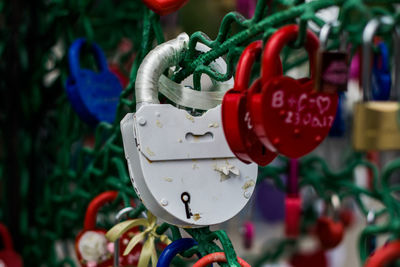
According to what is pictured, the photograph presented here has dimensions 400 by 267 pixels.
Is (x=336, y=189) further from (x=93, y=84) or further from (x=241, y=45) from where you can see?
(x=241, y=45)

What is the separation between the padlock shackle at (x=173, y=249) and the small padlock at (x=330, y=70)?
24cm

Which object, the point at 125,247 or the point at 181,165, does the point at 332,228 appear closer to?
the point at 125,247

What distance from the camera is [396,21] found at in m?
0.37

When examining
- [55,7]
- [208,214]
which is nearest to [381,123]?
[208,214]

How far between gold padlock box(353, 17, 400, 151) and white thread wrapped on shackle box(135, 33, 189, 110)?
7.9 inches

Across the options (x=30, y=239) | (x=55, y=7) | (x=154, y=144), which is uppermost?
(x=55, y=7)

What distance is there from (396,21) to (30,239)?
0.96 m

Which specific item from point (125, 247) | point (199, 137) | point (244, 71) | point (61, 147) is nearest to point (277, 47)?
point (244, 71)

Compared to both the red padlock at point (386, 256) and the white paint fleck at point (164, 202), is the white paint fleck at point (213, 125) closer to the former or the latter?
the white paint fleck at point (164, 202)

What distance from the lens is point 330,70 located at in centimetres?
33

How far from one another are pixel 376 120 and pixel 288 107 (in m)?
0.07

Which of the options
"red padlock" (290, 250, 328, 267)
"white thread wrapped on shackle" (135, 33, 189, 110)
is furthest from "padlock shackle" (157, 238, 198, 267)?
"red padlock" (290, 250, 328, 267)

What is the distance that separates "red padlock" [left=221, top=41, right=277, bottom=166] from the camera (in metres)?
0.37

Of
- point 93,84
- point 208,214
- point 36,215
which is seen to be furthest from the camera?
point 36,215
